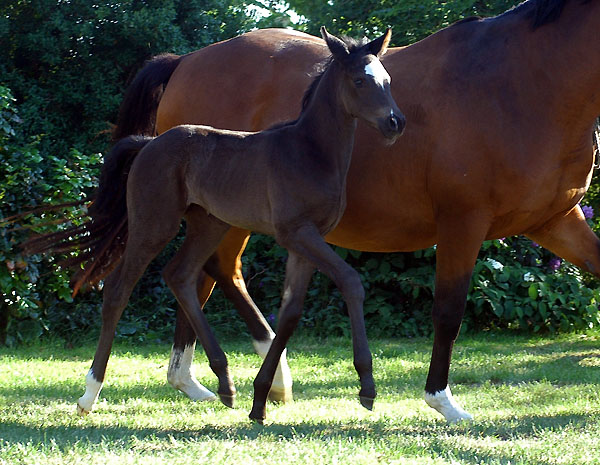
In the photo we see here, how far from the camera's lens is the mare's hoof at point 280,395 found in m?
5.36

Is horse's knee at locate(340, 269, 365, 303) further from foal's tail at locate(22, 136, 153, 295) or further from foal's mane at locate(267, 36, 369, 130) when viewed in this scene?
foal's tail at locate(22, 136, 153, 295)

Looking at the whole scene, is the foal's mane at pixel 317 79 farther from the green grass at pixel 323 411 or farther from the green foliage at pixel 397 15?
the green foliage at pixel 397 15

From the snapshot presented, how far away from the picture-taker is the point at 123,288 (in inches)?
185

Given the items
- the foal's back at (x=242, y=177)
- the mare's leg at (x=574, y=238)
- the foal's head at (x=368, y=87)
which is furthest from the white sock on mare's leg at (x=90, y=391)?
the mare's leg at (x=574, y=238)

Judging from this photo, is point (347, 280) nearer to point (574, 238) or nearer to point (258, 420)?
point (258, 420)

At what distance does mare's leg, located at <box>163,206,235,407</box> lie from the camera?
457 cm

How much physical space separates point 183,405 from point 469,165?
2147mm

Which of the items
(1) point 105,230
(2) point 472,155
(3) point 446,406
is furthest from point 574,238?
(1) point 105,230

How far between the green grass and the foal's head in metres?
1.39

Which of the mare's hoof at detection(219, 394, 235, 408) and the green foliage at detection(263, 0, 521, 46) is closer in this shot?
the mare's hoof at detection(219, 394, 235, 408)

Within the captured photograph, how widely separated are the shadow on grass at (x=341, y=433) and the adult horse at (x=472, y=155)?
46cm

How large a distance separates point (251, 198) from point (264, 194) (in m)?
0.08

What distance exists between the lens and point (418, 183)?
502cm

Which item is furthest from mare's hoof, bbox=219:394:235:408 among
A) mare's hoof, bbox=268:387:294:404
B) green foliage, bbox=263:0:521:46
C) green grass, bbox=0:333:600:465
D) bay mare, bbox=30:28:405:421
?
green foliage, bbox=263:0:521:46
